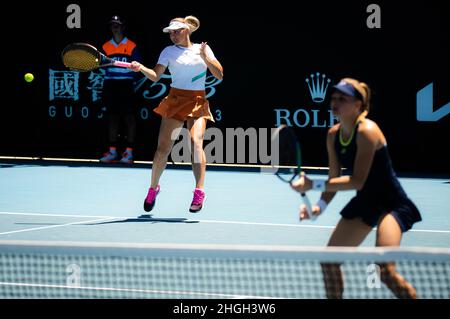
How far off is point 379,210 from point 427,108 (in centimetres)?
744

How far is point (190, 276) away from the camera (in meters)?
5.37

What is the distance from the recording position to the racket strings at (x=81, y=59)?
7641 millimetres

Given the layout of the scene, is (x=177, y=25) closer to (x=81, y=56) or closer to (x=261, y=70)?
(x=81, y=56)

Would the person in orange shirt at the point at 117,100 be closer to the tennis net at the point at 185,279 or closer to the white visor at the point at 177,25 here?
the white visor at the point at 177,25

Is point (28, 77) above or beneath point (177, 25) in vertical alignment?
beneath

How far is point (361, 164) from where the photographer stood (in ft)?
13.9

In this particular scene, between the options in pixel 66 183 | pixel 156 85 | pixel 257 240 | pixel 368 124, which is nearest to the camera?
pixel 368 124

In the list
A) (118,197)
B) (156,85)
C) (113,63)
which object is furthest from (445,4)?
(113,63)

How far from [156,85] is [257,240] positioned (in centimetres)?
621

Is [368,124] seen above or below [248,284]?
above

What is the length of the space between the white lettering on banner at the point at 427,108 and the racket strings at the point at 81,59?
5.18m

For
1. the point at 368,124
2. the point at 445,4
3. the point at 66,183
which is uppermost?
the point at 445,4

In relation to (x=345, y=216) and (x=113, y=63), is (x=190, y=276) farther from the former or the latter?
(x=113, y=63)

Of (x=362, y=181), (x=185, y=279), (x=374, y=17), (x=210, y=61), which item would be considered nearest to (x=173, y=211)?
(x=210, y=61)
